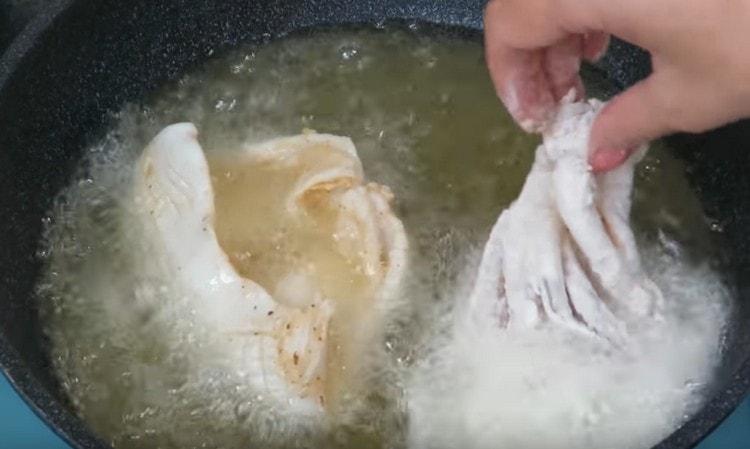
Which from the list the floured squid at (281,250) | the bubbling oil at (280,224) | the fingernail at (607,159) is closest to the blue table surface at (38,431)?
the bubbling oil at (280,224)

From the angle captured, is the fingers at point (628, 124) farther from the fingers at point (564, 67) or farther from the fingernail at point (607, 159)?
the fingers at point (564, 67)

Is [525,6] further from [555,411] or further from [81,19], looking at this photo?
[81,19]

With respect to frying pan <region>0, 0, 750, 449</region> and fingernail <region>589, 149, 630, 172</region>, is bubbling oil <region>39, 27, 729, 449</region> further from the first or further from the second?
fingernail <region>589, 149, 630, 172</region>

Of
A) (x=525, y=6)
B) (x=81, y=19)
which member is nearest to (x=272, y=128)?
(x=81, y=19)

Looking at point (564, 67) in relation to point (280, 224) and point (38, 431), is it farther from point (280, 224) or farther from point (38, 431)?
point (38, 431)

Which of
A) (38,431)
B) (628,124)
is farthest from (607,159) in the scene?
(38,431)
